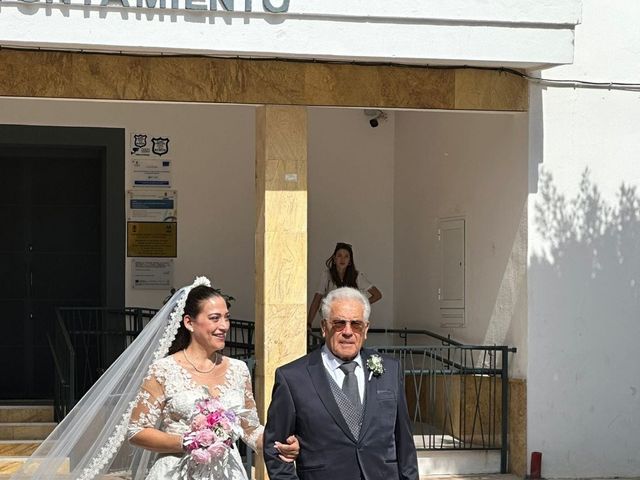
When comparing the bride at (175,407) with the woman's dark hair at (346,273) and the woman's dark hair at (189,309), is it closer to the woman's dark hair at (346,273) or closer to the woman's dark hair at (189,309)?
the woman's dark hair at (189,309)

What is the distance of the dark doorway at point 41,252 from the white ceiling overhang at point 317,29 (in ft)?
14.3

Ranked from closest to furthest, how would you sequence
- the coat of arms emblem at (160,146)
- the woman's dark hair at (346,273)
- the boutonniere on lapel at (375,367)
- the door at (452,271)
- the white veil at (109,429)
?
1. the boutonniere on lapel at (375,367)
2. the white veil at (109,429)
3. the door at (452,271)
4. the woman's dark hair at (346,273)
5. the coat of arms emblem at (160,146)

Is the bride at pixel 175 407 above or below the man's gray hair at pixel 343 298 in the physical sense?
below

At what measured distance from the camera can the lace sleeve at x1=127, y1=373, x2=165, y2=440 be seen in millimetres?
6832

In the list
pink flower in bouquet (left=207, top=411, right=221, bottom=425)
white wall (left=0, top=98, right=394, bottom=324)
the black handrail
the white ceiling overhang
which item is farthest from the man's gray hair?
white wall (left=0, top=98, right=394, bottom=324)

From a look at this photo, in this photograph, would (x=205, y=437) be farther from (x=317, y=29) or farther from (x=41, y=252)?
(x=41, y=252)

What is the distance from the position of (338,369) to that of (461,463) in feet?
22.1

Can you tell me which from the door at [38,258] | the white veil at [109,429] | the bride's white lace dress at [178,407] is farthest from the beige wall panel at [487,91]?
the bride's white lace dress at [178,407]

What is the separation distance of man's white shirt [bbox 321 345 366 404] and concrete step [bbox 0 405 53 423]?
821 centimetres

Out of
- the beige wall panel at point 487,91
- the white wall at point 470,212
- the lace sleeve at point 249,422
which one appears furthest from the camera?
the white wall at point 470,212

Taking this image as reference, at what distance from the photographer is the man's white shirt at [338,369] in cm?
591

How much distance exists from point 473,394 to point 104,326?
14.1ft

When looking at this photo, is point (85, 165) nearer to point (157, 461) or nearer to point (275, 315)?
point (275, 315)

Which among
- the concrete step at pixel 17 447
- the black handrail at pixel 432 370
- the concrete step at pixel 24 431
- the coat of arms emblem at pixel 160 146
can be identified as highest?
the coat of arms emblem at pixel 160 146
